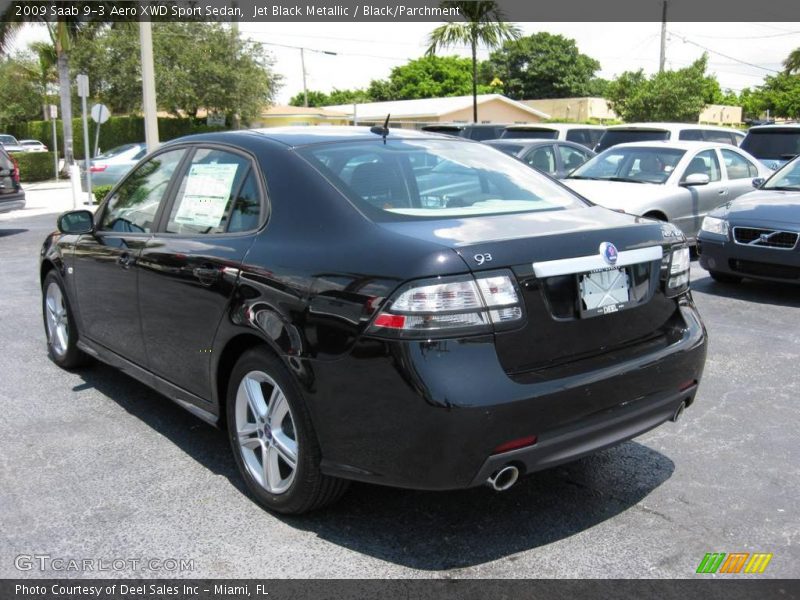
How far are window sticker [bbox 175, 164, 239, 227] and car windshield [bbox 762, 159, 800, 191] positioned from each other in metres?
6.88

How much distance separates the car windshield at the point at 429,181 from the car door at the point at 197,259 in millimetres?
418

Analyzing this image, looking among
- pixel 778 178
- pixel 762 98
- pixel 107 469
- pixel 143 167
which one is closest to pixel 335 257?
pixel 107 469

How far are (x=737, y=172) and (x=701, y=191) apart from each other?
1.20 m

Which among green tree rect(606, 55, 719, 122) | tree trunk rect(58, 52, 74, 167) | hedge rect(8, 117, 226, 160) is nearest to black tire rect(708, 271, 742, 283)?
tree trunk rect(58, 52, 74, 167)

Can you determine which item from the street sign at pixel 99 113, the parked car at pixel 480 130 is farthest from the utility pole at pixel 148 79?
the parked car at pixel 480 130

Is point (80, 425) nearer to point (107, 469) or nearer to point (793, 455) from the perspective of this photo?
point (107, 469)

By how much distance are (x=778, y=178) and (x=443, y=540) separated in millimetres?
7295

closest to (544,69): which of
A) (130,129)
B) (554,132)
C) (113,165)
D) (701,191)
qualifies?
(130,129)

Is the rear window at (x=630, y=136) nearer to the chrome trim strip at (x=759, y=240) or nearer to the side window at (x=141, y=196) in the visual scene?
the chrome trim strip at (x=759, y=240)

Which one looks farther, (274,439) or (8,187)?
(8,187)

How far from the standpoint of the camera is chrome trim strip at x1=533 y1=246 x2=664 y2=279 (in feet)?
9.54

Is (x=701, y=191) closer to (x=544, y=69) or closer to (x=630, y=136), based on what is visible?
(x=630, y=136)

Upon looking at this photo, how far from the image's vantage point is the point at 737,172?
1063 cm

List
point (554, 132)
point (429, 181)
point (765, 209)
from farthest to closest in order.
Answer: point (554, 132), point (765, 209), point (429, 181)
